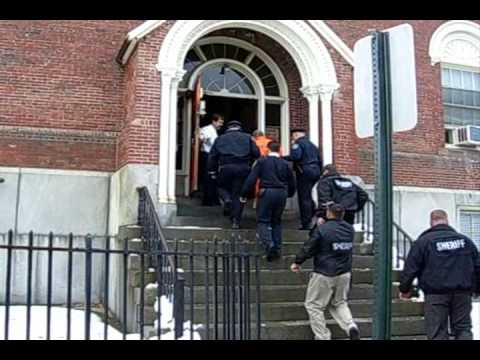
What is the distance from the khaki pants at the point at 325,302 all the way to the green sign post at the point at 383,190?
359 centimetres

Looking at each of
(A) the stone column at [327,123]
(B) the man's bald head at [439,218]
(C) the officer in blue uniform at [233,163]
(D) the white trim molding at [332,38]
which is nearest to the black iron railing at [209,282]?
(C) the officer in blue uniform at [233,163]

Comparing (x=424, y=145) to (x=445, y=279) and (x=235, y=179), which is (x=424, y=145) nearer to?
(x=235, y=179)

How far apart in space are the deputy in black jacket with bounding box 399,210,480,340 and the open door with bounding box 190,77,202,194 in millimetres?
5554

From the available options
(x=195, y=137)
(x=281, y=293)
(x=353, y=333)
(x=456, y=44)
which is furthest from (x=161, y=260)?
(x=456, y=44)

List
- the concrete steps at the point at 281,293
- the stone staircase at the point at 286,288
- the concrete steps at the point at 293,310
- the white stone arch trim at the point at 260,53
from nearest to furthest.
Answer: the concrete steps at the point at 293,310, the stone staircase at the point at 286,288, the concrete steps at the point at 281,293, the white stone arch trim at the point at 260,53

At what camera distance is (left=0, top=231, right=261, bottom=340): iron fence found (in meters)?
5.20

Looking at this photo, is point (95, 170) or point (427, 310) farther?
point (95, 170)

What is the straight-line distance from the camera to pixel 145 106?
10562 mm

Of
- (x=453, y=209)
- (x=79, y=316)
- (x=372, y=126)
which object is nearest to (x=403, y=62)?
(x=372, y=126)

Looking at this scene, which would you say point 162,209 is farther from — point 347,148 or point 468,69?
point 468,69

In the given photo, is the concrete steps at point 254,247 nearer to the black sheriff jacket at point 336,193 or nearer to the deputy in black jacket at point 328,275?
the black sheriff jacket at point 336,193

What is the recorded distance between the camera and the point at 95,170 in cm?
1157

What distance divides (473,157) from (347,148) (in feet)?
13.9

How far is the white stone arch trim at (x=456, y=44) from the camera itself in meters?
14.6
